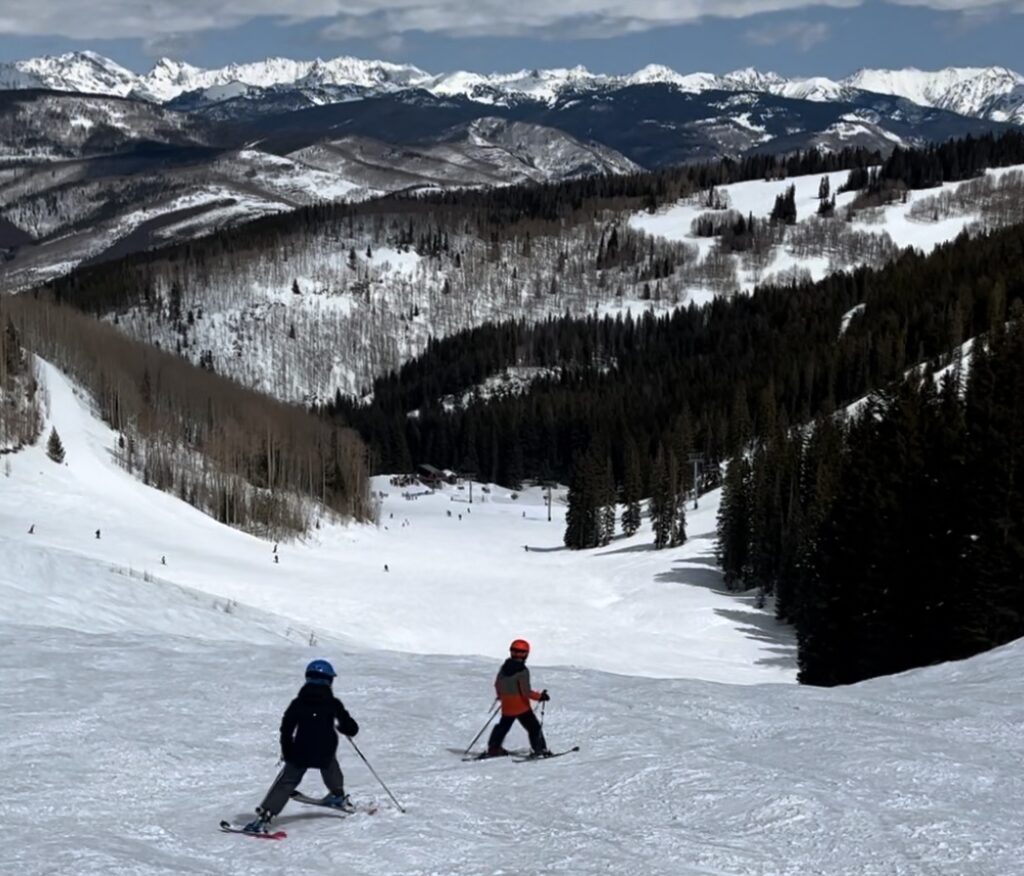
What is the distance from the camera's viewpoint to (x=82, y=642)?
24.5 m

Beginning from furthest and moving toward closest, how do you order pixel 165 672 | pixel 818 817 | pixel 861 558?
pixel 861 558 < pixel 165 672 < pixel 818 817

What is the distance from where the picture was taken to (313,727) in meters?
12.1

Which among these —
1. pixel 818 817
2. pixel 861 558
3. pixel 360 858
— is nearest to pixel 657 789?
pixel 818 817

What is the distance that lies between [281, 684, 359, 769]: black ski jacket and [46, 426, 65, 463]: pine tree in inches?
2828

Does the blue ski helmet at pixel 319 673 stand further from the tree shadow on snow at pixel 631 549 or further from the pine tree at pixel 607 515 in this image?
the pine tree at pixel 607 515

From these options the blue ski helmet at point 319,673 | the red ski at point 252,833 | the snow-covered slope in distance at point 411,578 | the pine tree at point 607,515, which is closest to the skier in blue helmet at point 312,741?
the blue ski helmet at point 319,673

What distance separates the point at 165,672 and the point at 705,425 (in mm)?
113517

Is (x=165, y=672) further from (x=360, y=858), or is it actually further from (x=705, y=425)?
(x=705, y=425)

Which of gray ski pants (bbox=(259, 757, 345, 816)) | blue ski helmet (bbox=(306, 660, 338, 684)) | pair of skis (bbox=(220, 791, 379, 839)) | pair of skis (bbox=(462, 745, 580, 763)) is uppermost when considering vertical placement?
blue ski helmet (bbox=(306, 660, 338, 684))

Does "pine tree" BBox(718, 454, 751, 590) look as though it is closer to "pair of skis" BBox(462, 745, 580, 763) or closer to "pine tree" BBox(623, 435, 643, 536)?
"pine tree" BBox(623, 435, 643, 536)

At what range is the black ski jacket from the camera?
39.3 ft

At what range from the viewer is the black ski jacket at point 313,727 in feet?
39.3

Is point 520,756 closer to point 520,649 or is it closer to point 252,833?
point 520,649

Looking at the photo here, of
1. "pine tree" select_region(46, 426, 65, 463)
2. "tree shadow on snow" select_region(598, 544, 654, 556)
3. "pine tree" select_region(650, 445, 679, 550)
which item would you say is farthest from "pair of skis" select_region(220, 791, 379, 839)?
"tree shadow on snow" select_region(598, 544, 654, 556)
